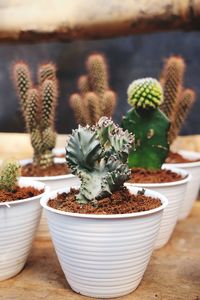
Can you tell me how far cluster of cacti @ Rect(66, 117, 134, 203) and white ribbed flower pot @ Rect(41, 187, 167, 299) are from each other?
0.12 metres

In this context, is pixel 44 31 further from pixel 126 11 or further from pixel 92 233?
pixel 92 233

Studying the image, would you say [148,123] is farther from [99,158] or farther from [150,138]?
[99,158]

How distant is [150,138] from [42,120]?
428 millimetres

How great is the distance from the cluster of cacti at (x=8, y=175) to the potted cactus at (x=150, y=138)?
0.43 metres

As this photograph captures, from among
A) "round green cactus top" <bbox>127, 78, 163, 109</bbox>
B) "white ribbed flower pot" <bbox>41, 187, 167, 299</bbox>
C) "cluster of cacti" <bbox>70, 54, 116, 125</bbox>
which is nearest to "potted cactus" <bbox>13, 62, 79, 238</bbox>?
"cluster of cacti" <bbox>70, 54, 116, 125</bbox>

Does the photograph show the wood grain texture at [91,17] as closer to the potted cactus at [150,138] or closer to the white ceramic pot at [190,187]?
the potted cactus at [150,138]

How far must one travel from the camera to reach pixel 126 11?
2.26 m

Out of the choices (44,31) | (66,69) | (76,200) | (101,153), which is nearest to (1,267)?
(76,200)

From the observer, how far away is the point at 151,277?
4.93 ft

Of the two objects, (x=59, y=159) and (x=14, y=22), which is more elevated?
(x=14, y=22)

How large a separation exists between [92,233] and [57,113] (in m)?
1.66

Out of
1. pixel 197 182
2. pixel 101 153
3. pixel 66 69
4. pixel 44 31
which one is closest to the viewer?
pixel 101 153

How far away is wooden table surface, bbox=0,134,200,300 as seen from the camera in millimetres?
1383

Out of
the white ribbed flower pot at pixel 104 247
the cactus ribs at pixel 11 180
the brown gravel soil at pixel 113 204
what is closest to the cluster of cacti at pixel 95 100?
the cactus ribs at pixel 11 180
